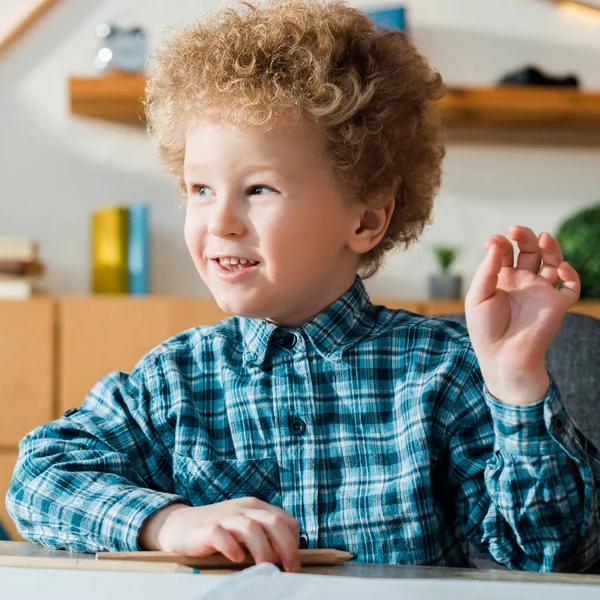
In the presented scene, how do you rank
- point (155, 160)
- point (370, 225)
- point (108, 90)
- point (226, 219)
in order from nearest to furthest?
point (226, 219)
point (370, 225)
point (108, 90)
point (155, 160)

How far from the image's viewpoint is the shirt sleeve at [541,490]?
83cm

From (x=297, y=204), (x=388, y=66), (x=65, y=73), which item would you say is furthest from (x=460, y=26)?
(x=297, y=204)

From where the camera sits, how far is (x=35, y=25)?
9.98ft

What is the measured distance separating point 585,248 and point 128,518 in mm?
2184

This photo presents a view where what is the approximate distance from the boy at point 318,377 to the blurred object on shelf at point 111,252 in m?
1.71

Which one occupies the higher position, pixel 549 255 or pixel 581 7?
pixel 581 7

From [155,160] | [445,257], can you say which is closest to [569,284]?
[445,257]

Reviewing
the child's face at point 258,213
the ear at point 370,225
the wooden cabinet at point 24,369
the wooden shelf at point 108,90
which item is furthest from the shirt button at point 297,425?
the wooden shelf at point 108,90

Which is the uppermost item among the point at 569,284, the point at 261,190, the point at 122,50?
the point at 122,50

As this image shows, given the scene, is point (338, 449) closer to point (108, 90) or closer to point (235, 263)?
point (235, 263)

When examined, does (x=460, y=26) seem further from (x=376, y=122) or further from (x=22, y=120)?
(x=376, y=122)

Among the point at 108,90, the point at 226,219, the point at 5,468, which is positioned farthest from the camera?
the point at 108,90

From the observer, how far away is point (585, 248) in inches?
107

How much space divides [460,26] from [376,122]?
2118 mm
